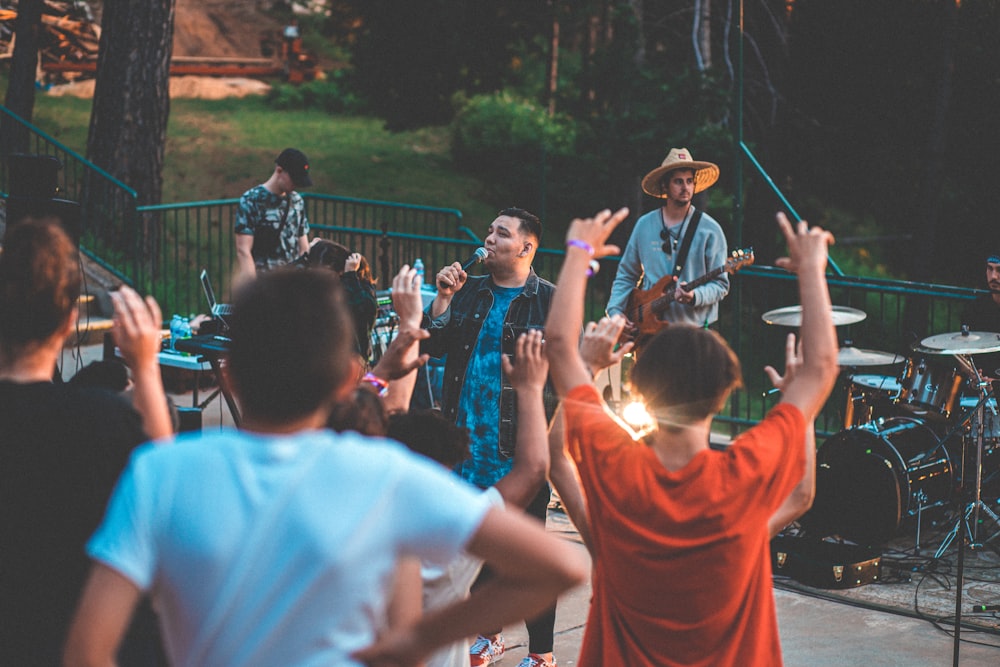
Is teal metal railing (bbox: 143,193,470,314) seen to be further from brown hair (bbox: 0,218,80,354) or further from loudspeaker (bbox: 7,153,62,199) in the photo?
brown hair (bbox: 0,218,80,354)

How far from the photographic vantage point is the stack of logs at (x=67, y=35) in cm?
2720

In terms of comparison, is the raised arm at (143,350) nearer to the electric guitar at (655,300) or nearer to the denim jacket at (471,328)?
the denim jacket at (471,328)

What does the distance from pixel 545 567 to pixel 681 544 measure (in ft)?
2.72

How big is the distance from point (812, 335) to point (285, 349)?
1.47 metres

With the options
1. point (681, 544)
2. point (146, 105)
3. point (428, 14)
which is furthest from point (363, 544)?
point (428, 14)

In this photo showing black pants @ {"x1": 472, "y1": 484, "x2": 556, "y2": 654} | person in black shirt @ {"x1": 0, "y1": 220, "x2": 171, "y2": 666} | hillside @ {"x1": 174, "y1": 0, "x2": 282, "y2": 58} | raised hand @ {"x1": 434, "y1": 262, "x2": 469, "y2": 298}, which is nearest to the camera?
person in black shirt @ {"x1": 0, "y1": 220, "x2": 171, "y2": 666}

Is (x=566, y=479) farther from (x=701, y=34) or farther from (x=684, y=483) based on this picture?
(x=701, y=34)

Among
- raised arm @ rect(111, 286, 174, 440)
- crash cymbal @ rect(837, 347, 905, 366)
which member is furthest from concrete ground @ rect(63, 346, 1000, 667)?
raised arm @ rect(111, 286, 174, 440)

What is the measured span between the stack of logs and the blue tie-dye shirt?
80.3ft

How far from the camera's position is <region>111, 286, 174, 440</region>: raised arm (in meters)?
2.42

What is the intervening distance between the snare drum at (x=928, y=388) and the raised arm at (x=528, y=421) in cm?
517

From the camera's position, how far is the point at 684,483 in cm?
264

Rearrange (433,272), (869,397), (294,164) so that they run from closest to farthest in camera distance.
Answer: (869,397), (294,164), (433,272)

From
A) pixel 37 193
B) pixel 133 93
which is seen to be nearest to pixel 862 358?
pixel 37 193
